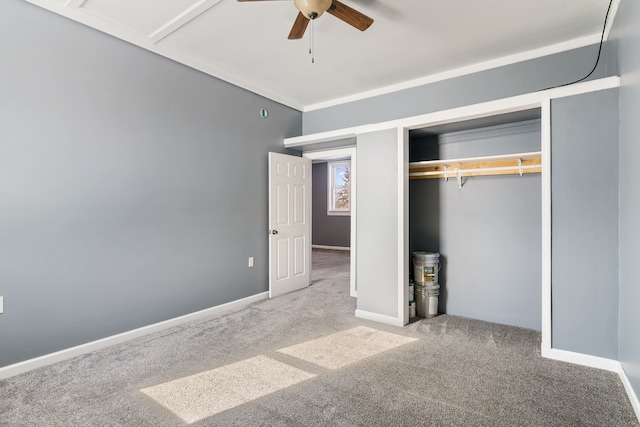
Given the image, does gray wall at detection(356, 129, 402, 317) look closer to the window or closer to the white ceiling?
the white ceiling

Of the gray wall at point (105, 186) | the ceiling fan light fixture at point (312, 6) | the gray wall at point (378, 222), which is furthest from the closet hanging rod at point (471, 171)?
the gray wall at point (105, 186)

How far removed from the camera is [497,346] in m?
2.79

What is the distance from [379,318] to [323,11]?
2854 mm

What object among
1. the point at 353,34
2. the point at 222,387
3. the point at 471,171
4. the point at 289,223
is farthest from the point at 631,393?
the point at 289,223

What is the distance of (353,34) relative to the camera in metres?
3.00

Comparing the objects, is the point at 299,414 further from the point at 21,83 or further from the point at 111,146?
the point at 21,83

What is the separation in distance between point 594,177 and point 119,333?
4120mm

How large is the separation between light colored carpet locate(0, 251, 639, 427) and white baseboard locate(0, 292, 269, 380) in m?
0.07

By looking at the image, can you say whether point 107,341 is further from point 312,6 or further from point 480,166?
point 480,166

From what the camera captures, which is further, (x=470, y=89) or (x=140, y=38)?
(x=470, y=89)

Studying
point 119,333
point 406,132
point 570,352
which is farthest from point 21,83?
point 570,352

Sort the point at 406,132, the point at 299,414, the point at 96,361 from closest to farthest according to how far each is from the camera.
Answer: the point at 299,414 → the point at 96,361 → the point at 406,132

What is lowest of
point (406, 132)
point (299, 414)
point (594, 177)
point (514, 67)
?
point (299, 414)

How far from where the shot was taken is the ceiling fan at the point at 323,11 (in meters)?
2.15
